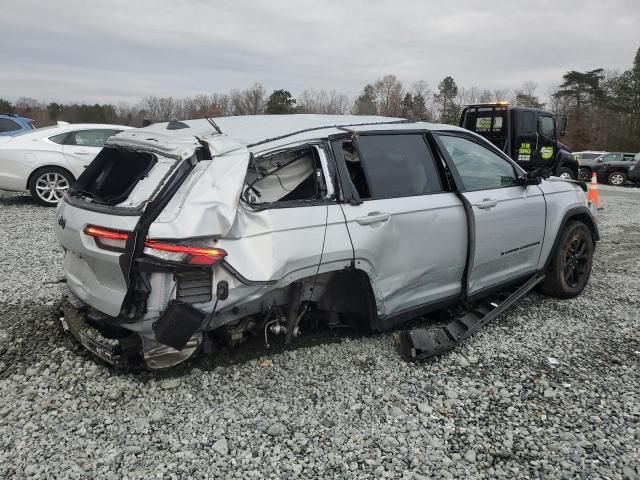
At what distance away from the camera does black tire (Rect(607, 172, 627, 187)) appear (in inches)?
873

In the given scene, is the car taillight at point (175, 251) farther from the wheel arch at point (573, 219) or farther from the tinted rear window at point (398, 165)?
the wheel arch at point (573, 219)

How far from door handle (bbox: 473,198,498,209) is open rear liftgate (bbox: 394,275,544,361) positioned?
2.82ft

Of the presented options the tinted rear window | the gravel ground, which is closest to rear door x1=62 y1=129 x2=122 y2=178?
the gravel ground

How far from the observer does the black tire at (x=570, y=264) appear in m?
4.66

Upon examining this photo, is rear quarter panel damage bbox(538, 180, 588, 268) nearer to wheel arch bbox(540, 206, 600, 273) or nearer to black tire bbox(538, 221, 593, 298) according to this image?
wheel arch bbox(540, 206, 600, 273)

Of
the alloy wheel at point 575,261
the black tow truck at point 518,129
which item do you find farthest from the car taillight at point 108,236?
the black tow truck at point 518,129

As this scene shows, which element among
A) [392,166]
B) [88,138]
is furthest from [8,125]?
[392,166]

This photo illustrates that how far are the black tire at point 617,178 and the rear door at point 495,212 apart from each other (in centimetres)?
2135

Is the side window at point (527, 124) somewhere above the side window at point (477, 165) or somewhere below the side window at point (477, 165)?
above

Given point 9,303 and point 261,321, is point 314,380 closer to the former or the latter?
point 261,321

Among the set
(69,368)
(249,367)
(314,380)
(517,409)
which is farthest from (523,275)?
(69,368)

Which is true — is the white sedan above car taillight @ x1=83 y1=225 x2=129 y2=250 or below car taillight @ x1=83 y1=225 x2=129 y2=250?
above

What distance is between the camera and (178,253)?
257 cm

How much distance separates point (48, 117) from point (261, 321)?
69.0 m
